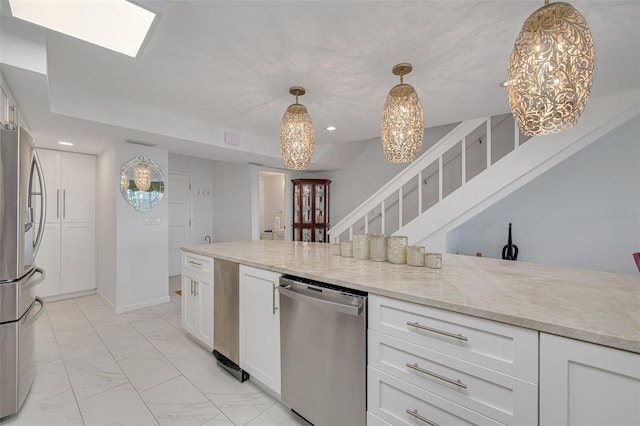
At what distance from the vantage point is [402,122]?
5.88 ft

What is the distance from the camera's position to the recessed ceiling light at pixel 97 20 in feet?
5.00

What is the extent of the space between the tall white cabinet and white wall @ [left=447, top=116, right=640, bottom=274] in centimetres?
508

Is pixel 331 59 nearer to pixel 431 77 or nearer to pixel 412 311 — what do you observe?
pixel 431 77

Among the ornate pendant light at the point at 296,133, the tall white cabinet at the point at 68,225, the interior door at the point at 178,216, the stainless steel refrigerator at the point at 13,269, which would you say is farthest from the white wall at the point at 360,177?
the stainless steel refrigerator at the point at 13,269

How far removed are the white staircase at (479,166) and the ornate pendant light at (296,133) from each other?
1.86 meters

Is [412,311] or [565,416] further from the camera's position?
[412,311]

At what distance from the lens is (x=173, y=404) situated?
5.93 ft

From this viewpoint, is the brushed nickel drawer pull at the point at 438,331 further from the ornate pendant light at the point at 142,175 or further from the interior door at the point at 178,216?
the interior door at the point at 178,216

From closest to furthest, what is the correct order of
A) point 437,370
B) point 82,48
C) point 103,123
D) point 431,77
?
1. point 437,370
2. point 82,48
3. point 431,77
4. point 103,123

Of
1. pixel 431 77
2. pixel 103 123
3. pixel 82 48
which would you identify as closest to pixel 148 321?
pixel 103 123

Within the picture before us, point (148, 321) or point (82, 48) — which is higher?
point (82, 48)

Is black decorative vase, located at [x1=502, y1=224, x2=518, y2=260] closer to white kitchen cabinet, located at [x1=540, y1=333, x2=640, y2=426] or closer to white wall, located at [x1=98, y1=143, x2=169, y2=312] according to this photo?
white kitchen cabinet, located at [x1=540, y1=333, x2=640, y2=426]

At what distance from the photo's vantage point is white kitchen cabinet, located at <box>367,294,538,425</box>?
37.3 inches

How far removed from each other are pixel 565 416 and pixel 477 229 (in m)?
3.57
